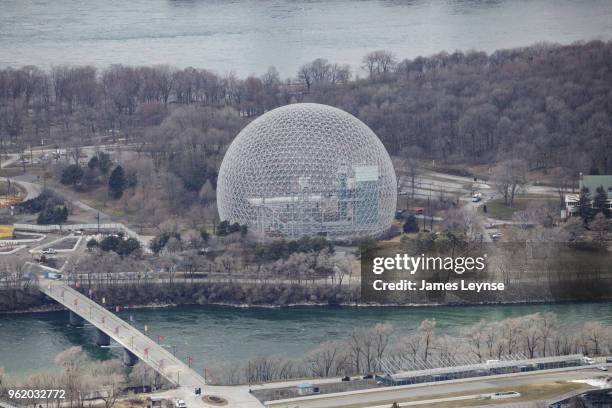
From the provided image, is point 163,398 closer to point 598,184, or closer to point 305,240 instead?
point 305,240

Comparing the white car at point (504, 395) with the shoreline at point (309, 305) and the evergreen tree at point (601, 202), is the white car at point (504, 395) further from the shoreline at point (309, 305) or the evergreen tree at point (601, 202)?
the evergreen tree at point (601, 202)

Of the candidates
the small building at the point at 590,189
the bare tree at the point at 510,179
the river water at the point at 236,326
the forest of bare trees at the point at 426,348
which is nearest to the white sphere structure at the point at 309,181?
the river water at the point at 236,326

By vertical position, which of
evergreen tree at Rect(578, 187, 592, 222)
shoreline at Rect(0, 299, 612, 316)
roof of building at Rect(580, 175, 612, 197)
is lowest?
shoreline at Rect(0, 299, 612, 316)

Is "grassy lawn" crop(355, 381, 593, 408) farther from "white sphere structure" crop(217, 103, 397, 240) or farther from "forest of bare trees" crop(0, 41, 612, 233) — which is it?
"forest of bare trees" crop(0, 41, 612, 233)

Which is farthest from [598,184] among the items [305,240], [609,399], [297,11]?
[297,11]

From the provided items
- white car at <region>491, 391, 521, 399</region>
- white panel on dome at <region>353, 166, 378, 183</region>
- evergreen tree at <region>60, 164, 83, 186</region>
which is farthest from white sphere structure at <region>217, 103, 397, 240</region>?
white car at <region>491, 391, 521, 399</region>

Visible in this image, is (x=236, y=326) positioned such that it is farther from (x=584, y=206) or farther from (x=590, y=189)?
(x=590, y=189)
